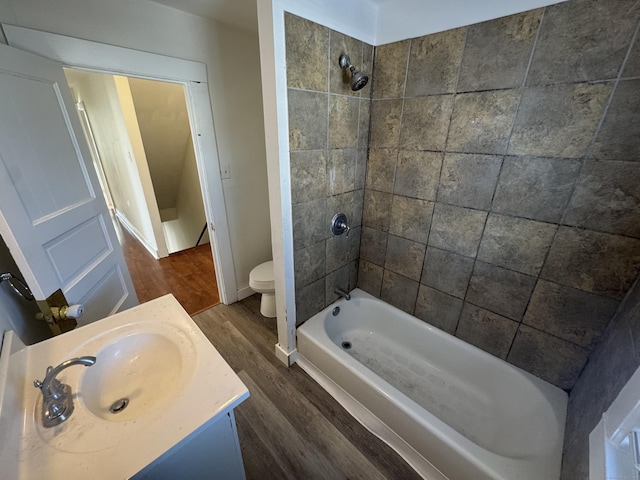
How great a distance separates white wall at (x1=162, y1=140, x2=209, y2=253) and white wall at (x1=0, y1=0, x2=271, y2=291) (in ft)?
5.61

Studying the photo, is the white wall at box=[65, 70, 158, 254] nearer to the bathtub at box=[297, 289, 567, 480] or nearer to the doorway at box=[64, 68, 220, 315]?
the doorway at box=[64, 68, 220, 315]

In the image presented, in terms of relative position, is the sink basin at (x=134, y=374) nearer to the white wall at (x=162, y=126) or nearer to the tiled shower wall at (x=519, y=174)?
the tiled shower wall at (x=519, y=174)

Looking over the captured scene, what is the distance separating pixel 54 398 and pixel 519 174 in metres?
1.91

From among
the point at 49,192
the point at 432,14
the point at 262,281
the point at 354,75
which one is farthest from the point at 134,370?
the point at 432,14

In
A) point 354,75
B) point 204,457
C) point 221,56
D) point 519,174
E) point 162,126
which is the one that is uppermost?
point 221,56

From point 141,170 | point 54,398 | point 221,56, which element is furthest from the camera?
point 141,170

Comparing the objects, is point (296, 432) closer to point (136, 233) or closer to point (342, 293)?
point (342, 293)

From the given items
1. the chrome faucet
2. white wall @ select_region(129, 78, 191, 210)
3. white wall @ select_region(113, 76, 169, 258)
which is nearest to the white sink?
the chrome faucet

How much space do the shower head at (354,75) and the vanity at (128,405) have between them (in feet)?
4.51

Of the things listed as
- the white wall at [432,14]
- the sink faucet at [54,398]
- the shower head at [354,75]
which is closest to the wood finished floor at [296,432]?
the sink faucet at [54,398]

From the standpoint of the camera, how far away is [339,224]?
1.69 m

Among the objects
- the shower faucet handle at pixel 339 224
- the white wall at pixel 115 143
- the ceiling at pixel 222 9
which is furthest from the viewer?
the white wall at pixel 115 143

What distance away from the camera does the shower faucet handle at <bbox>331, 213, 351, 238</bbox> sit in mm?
1662

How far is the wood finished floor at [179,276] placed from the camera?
8.10ft
